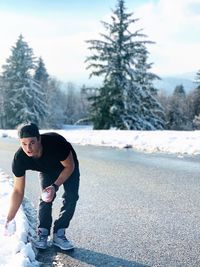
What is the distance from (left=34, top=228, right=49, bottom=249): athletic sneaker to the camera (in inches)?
205

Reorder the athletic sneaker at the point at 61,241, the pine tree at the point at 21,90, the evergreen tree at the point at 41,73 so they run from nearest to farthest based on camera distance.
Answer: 1. the athletic sneaker at the point at 61,241
2. the pine tree at the point at 21,90
3. the evergreen tree at the point at 41,73

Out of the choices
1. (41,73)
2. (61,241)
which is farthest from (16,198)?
(41,73)

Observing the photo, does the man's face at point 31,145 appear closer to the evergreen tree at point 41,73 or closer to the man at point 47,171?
the man at point 47,171

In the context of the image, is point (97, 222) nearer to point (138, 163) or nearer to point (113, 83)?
point (138, 163)

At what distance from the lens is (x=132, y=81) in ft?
94.8

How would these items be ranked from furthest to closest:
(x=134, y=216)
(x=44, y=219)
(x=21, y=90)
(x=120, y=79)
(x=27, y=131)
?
(x=21, y=90) < (x=120, y=79) < (x=134, y=216) < (x=44, y=219) < (x=27, y=131)

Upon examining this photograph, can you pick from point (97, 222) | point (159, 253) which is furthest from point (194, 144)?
point (159, 253)

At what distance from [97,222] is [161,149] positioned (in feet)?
27.0

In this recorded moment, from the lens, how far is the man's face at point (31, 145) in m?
4.64

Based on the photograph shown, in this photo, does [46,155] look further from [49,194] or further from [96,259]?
[96,259]

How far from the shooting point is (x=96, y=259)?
491cm

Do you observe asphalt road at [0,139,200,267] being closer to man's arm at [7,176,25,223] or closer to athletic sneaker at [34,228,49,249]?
athletic sneaker at [34,228,49,249]

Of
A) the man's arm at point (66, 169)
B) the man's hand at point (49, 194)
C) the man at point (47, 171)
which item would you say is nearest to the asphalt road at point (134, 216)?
the man at point (47, 171)

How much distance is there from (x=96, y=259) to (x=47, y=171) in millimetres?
1090
